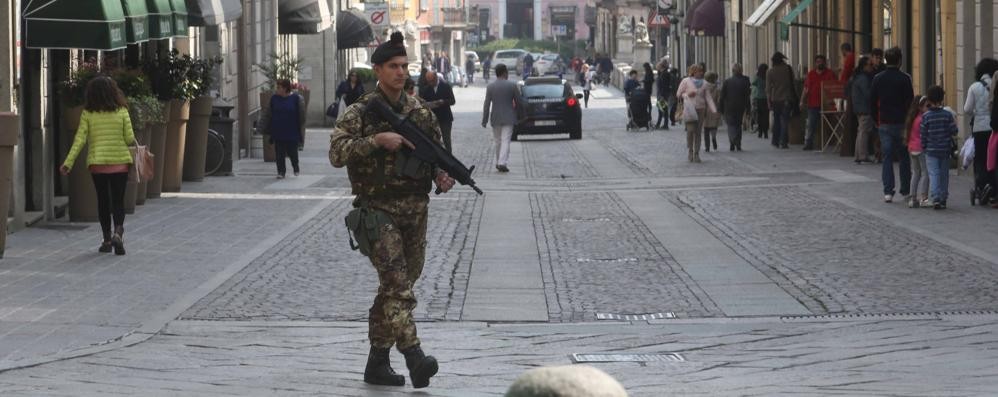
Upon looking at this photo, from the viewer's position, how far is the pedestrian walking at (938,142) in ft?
62.0

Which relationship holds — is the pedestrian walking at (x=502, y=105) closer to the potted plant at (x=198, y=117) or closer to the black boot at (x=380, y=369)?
the potted plant at (x=198, y=117)

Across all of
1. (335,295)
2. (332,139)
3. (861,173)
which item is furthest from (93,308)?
(861,173)

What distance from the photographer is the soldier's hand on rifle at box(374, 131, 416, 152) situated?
8.36 m

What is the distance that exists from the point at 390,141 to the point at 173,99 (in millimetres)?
14575

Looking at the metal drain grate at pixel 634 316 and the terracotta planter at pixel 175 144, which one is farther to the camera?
the terracotta planter at pixel 175 144

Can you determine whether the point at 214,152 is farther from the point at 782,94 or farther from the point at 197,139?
the point at 782,94

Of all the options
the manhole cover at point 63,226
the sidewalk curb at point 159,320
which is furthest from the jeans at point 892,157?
the manhole cover at point 63,226

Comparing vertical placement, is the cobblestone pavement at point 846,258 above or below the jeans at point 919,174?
below

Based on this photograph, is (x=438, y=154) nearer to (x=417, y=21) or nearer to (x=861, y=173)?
(x=861, y=173)

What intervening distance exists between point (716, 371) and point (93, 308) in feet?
14.5

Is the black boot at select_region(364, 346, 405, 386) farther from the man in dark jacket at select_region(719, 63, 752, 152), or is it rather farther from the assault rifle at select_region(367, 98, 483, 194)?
the man in dark jacket at select_region(719, 63, 752, 152)

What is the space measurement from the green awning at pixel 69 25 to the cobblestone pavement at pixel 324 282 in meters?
2.72

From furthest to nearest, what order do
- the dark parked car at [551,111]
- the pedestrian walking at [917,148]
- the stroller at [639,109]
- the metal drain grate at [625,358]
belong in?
the stroller at [639,109] < the dark parked car at [551,111] < the pedestrian walking at [917,148] < the metal drain grate at [625,358]

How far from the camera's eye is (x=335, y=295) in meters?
12.7
